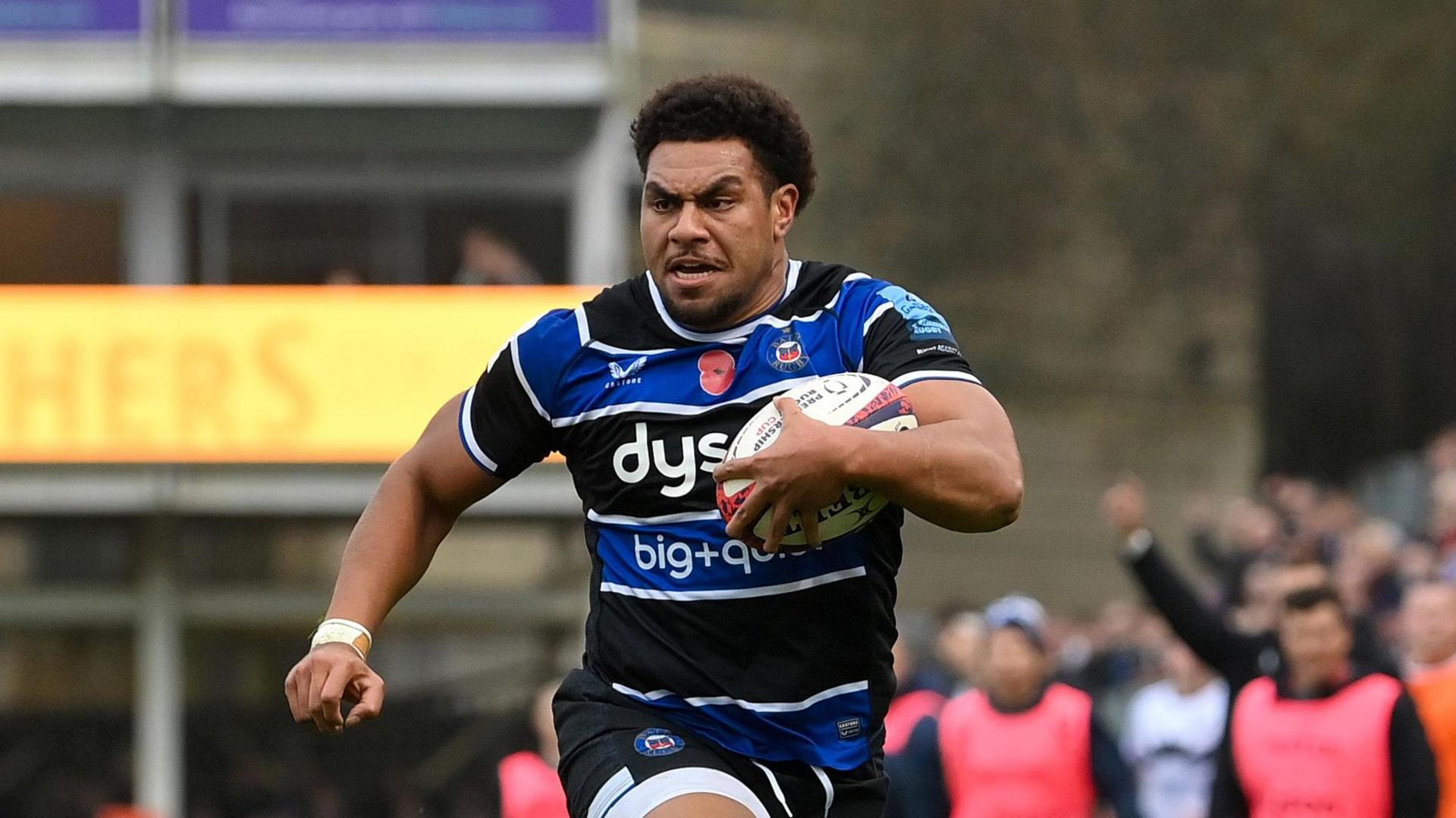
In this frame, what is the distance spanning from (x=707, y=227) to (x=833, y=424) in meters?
0.69

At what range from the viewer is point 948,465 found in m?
4.73

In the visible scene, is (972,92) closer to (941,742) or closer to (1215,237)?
(1215,237)

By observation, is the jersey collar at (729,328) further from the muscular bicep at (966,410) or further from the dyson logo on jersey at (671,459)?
the muscular bicep at (966,410)

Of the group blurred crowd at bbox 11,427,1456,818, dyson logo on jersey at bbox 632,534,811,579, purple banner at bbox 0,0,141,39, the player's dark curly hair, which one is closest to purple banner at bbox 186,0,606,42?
purple banner at bbox 0,0,141,39

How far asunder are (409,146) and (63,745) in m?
6.15

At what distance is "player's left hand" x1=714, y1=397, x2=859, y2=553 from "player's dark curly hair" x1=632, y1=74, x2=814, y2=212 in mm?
886

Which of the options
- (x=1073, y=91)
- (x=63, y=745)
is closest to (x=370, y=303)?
(x=63, y=745)

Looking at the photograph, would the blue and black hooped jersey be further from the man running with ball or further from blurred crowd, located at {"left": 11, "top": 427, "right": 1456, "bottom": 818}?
blurred crowd, located at {"left": 11, "top": 427, "right": 1456, "bottom": 818}

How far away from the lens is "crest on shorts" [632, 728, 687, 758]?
5199 millimetres

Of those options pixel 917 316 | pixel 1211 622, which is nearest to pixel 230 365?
pixel 1211 622

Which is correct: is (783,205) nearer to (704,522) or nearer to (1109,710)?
(704,522)

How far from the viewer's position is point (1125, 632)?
19125 millimetres

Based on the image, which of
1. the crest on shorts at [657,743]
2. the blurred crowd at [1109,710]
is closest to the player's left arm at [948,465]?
the crest on shorts at [657,743]

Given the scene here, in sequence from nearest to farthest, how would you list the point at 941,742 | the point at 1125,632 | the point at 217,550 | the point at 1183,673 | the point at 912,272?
the point at 941,742 < the point at 1183,673 < the point at 1125,632 < the point at 217,550 < the point at 912,272
